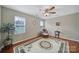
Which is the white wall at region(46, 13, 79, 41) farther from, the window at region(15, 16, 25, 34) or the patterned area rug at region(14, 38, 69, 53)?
the window at region(15, 16, 25, 34)

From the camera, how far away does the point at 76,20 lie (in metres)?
1.94

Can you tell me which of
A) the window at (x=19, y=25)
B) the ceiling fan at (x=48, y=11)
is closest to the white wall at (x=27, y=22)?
the window at (x=19, y=25)

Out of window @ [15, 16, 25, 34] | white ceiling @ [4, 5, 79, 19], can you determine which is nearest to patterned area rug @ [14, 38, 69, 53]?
window @ [15, 16, 25, 34]

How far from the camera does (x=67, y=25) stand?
1974 mm

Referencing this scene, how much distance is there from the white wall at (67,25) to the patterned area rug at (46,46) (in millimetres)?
154

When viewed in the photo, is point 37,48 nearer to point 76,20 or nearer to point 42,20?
point 42,20

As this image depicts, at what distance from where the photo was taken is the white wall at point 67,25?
194cm

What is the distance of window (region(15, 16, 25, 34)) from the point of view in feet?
6.35

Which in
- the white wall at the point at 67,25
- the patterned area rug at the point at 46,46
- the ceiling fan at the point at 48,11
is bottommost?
the patterned area rug at the point at 46,46

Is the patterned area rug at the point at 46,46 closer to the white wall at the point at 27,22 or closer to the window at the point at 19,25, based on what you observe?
the white wall at the point at 27,22

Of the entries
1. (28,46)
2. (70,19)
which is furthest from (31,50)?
(70,19)

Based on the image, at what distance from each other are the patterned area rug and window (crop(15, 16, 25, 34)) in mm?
302
